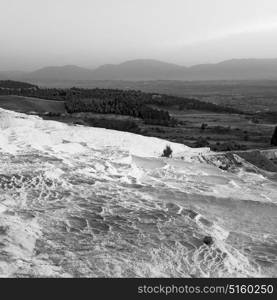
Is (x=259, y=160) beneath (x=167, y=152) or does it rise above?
beneath

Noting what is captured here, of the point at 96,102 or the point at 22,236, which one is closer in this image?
the point at 22,236

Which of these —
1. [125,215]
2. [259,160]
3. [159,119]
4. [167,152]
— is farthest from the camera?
[159,119]

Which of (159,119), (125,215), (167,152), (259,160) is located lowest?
(159,119)

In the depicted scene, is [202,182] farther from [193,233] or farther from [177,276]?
[177,276]

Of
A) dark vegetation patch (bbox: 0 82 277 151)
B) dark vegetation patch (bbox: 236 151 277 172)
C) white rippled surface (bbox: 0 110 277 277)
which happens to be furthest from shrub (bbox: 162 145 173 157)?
dark vegetation patch (bbox: 0 82 277 151)

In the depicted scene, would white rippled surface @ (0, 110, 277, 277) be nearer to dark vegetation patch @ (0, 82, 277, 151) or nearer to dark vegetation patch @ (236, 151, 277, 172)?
dark vegetation patch @ (236, 151, 277, 172)

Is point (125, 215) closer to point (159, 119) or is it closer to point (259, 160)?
point (259, 160)

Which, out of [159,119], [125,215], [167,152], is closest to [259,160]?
[167,152]

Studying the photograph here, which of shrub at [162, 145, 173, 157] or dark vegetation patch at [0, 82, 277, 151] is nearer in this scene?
shrub at [162, 145, 173, 157]
